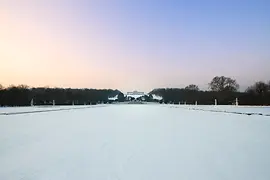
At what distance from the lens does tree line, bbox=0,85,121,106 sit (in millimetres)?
54481

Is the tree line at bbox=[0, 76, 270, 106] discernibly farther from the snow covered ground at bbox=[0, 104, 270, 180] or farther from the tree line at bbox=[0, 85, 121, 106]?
the snow covered ground at bbox=[0, 104, 270, 180]

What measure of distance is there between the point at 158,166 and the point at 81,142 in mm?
3093

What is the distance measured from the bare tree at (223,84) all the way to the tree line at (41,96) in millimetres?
28284

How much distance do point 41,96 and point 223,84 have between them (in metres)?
43.2

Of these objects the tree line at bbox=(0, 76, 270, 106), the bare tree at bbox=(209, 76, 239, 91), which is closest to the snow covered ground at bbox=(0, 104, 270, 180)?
the tree line at bbox=(0, 76, 270, 106)

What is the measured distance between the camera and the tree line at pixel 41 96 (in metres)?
54.5

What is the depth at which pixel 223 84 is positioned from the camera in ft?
250

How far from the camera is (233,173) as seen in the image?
15.7 feet

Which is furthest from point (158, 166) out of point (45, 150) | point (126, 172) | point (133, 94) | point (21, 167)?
point (133, 94)

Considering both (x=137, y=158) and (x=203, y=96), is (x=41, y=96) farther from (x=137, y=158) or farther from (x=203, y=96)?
(x=137, y=158)

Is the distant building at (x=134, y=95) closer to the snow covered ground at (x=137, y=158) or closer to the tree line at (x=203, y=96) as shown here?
the tree line at (x=203, y=96)

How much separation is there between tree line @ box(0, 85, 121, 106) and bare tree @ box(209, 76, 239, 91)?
28.3m

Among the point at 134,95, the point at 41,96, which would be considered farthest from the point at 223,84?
the point at 134,95

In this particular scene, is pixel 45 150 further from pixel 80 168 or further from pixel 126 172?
pixel 126 172
